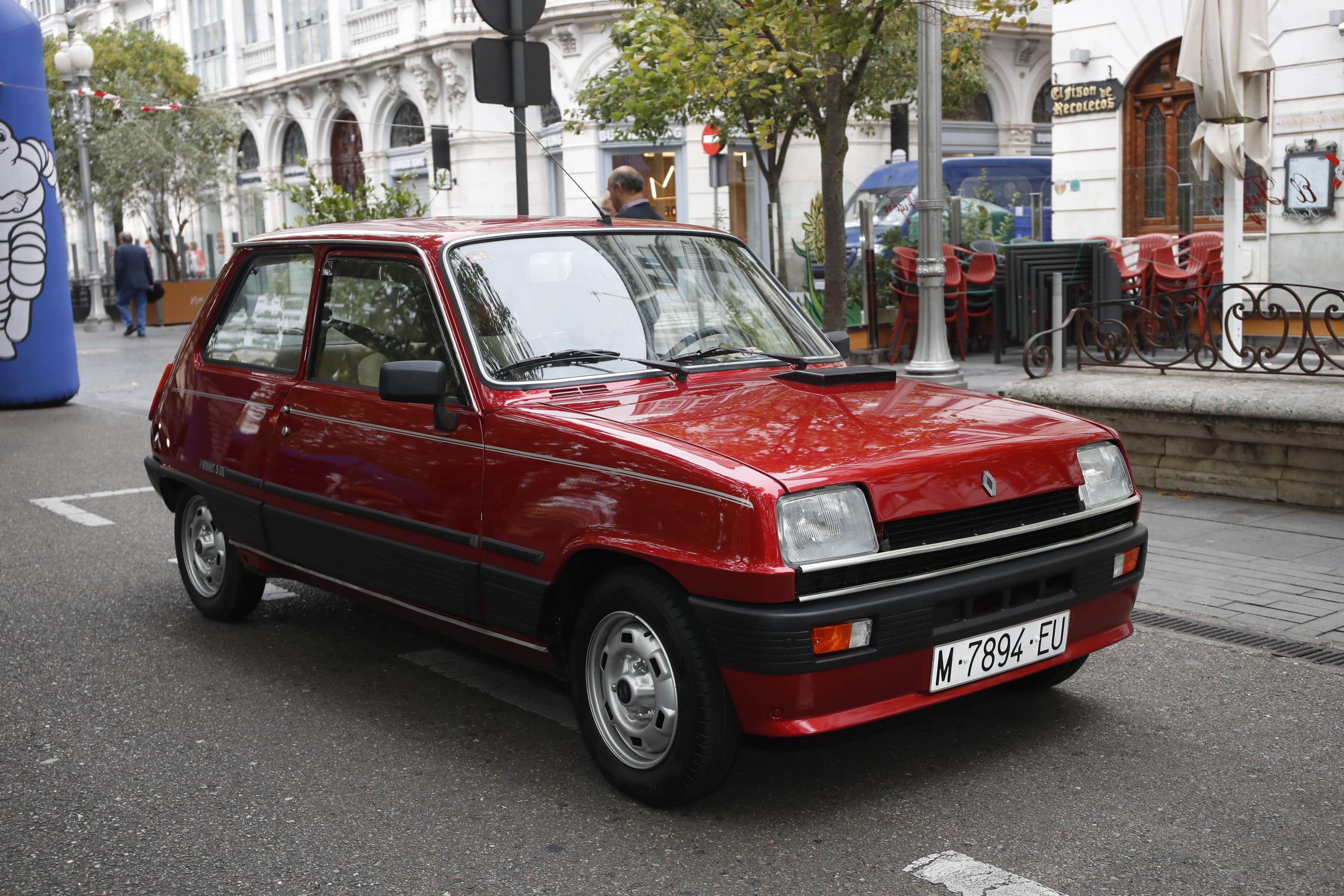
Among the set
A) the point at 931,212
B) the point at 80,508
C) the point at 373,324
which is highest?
the point at 931,212

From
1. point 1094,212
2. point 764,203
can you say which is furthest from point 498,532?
point 764,203

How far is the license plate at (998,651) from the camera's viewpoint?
11.9 ft

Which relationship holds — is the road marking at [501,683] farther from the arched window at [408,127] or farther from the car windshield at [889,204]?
the arched window at [408,127]

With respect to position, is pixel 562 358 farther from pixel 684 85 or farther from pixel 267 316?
pixel 684 85

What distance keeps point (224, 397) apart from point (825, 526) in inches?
119

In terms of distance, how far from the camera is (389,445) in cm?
453

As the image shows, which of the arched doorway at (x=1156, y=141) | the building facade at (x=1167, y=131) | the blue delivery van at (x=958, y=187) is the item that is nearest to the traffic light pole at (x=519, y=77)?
the building facade at (x=1167, y=131)

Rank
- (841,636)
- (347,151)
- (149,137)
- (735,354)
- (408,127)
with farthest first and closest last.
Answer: (347,151) < (408,127) < (149,137) < (735,354) < (841,636)

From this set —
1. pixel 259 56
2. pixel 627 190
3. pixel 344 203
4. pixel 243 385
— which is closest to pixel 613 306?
pixel 243 385

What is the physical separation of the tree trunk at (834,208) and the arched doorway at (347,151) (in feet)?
84.8

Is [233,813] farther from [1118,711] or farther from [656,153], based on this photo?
[656,153]

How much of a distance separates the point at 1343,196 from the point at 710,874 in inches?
571

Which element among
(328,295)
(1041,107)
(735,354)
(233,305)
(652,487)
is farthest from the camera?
(1041,107)

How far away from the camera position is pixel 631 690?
3.74 m
